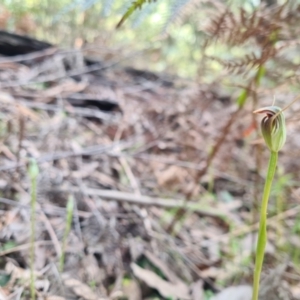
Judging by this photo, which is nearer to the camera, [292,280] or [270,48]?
[270,48]

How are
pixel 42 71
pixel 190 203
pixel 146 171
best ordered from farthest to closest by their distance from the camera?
pixel 42 71, pixel 146 171, pixel 190 203

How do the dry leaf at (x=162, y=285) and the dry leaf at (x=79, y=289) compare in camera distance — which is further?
the dry leaf at (x=162, y=285)

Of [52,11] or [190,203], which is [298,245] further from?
[52,11]

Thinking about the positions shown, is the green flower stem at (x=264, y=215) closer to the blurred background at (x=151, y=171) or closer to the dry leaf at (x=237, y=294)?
the blurred background at (x=151, y=171)

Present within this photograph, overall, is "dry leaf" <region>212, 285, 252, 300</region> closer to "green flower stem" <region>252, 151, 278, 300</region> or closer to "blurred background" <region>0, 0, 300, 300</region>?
"blurred background" <region>0, 0, 300, 300</region>

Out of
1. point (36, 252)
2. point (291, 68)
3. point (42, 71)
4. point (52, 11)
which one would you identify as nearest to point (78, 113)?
point (42, 71)

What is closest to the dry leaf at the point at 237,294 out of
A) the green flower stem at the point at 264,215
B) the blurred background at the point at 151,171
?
the blurred background at the point at 151,171

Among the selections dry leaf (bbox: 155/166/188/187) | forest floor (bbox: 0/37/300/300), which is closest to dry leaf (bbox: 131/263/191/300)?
forest floor (bbox: 0/37/300/300)

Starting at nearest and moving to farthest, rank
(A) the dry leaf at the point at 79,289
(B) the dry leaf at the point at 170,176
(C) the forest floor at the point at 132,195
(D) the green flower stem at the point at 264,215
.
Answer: (D) the green flower stem at the point at 264,215, (A) the dry leaf at the point at 79,289, (C) the forest floor at the point at 132,195, (B) the dry leaf at the point at 170,176

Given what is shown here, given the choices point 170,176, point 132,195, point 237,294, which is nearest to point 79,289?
point 237,294
